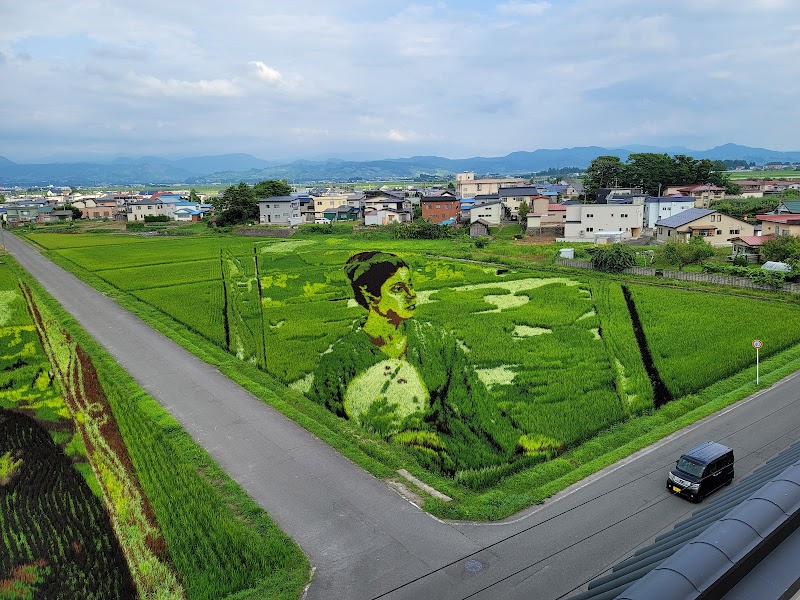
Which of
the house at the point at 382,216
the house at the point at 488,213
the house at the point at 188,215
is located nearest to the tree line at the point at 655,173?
the house at the point at 488,213

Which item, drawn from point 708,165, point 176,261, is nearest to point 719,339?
point 176,261

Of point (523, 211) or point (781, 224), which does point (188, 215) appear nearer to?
point (523, 211)

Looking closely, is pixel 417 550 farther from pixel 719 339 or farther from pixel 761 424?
pixel 719 339

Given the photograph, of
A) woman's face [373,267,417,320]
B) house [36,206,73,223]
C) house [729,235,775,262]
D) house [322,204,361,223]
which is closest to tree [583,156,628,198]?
house [322,204,361,223]

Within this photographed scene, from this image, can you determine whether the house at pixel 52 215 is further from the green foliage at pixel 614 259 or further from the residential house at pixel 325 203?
the green foliage at pixel 614 259

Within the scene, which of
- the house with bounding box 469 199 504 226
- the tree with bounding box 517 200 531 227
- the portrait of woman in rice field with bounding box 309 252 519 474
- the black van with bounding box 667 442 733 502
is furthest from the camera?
the tree with bounding box 517 200 531 227

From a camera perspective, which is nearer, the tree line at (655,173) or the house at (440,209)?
the house at (440,209)

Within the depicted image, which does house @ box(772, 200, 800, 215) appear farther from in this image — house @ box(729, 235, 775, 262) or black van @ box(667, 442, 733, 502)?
black van @ box(667, 442, 733, 502)
